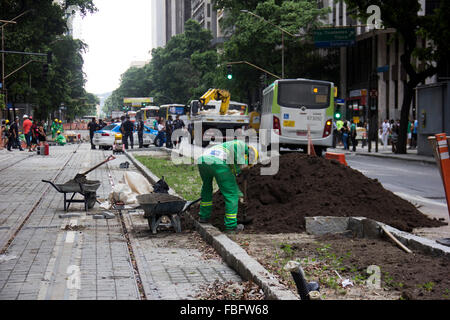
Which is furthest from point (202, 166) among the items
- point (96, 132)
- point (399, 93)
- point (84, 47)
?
point (84, 47)

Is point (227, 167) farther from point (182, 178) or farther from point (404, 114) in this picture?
point (404, 114)

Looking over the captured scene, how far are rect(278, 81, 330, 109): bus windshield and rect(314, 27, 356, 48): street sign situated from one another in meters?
11.9

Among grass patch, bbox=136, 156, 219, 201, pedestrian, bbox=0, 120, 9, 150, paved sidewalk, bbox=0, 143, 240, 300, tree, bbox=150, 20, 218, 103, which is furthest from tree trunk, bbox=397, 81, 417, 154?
tree, bbox=150, 20, 218, 103

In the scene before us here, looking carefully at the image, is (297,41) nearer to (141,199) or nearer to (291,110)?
(291,110)

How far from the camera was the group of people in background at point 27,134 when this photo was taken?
35.3 m

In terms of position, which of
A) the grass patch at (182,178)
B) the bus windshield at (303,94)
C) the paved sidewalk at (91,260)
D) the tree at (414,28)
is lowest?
the paved sidewalk at (91,260)

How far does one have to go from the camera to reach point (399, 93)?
1855 inches

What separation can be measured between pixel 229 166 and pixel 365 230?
203cm

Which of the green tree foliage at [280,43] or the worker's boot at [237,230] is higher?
the green tree foliage at [280,43]

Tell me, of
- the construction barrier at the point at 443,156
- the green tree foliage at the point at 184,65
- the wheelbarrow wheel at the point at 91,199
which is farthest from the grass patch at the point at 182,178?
the green tree foliage at the point at 184,65

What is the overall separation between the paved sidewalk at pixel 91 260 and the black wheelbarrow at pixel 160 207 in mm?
184

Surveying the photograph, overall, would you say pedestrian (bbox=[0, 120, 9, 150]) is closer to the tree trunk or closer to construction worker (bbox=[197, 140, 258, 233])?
the tree trunk

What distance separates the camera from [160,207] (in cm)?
917

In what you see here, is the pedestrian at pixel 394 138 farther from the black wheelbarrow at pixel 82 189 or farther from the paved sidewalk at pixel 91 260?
the paved sidewalk at pixel 91 260
